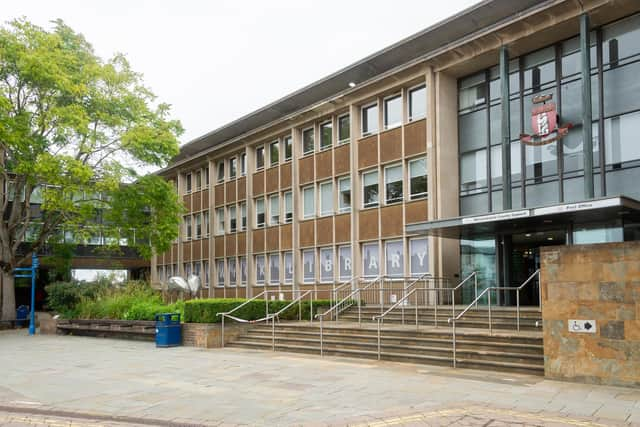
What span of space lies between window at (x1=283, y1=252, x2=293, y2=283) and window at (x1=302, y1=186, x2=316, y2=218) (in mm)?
2278

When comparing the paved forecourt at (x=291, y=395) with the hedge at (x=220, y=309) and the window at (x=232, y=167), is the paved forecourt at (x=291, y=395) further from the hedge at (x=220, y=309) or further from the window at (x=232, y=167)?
the window at (x=232, y=167)

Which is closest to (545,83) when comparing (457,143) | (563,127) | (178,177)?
(563,127)

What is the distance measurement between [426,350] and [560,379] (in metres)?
3.65

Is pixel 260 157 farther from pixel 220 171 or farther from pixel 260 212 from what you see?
pixel 220 171

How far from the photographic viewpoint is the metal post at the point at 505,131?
20095mm

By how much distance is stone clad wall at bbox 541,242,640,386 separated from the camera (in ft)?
37.0

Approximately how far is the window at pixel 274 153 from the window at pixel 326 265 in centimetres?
616

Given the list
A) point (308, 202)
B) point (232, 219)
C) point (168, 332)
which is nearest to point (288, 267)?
point (308, 202)

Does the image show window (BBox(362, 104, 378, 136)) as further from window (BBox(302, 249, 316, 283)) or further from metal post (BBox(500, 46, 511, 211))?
Result: metal post (BBox(500, 46, 511, 211))

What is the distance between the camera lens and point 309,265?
2944 centimetres

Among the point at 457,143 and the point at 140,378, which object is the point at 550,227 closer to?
the point at 457,143

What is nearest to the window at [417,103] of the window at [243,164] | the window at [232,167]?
the window at [243,164]

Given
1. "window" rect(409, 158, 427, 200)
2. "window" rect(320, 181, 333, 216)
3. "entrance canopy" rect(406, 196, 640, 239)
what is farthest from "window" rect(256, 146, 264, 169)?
"entrance canopy" rect(406, 196, 640, 239)

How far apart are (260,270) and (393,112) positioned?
39.6ft
